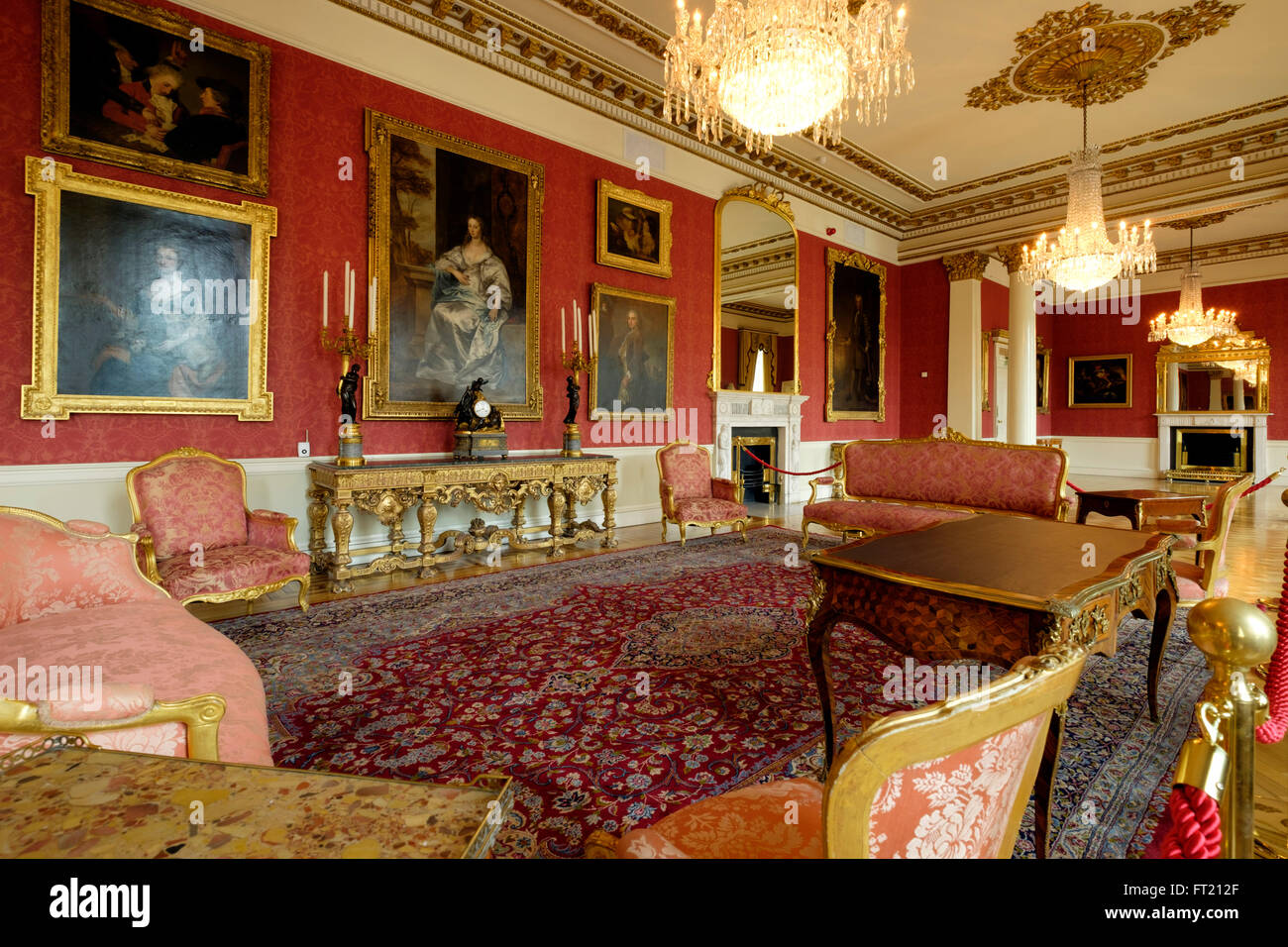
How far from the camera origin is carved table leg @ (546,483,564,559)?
5.74 meters

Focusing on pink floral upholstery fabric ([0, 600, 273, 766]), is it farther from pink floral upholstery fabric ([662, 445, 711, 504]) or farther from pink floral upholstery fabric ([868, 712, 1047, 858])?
pink floral upholstery fabric ([662, 445, 711, 504])

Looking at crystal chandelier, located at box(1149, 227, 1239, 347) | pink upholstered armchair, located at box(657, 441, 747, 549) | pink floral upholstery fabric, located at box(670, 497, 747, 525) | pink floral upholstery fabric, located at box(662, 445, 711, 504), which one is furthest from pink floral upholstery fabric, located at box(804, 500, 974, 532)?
crystal chandelier, located at box(1149, 227, 1239, 347)

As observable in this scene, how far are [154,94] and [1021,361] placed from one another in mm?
11206

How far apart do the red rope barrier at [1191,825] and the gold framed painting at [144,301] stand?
5.43m

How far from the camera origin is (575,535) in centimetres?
628

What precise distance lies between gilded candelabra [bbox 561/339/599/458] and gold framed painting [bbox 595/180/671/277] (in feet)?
3.75

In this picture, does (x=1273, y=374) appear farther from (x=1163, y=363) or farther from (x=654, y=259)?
(x=654, y=259)

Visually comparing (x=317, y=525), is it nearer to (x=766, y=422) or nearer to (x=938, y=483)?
(x=938, y=483)

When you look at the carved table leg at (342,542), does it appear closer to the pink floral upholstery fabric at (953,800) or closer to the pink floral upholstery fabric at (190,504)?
the pink floral upholstery fabric at (190,504)

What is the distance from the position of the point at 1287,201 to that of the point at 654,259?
10076 millimetres

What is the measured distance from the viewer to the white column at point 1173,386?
13352 millimetres

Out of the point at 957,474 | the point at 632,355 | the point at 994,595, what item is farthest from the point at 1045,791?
the point at 632,355

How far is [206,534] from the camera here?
12.8ft
